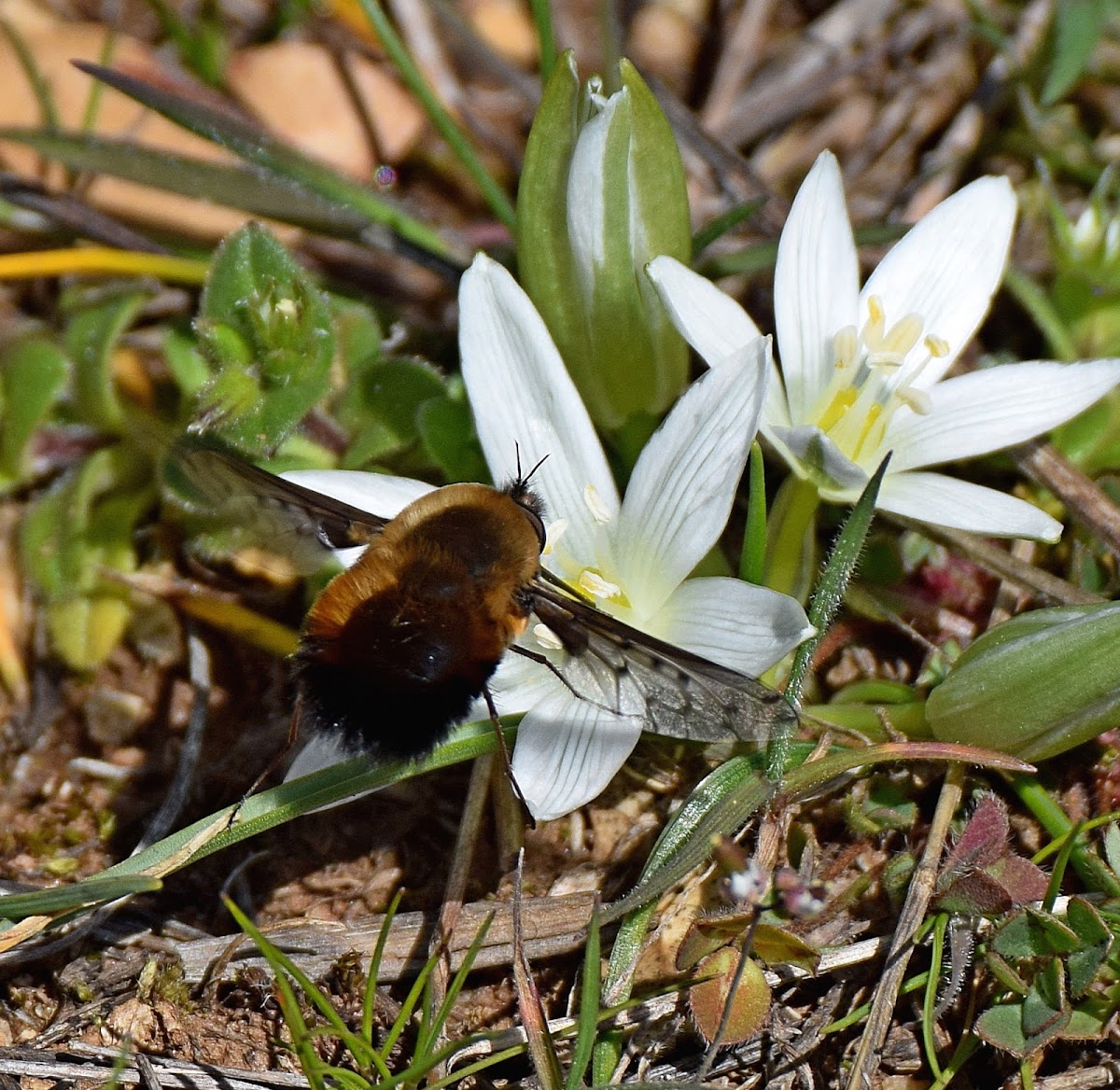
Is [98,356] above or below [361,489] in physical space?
above

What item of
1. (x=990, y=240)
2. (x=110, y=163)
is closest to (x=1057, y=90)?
(x=990, y=240)

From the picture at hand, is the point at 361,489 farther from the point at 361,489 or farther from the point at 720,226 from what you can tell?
the point at 720,226

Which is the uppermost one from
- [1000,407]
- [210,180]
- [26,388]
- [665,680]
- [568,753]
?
[210,180]

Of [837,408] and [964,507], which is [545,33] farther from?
[964,507]

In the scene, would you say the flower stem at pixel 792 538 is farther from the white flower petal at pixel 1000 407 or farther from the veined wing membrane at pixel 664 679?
the veined wing membrane at pixel 664 679

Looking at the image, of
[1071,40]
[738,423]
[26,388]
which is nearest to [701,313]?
[738,423]

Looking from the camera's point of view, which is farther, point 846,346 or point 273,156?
point 273,156

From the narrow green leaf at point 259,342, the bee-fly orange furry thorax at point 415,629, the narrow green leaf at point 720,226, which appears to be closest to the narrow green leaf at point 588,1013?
the bee-fly orange furry thorax at point 415,629

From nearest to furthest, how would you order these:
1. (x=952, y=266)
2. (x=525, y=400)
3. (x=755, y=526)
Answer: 1. (x=755, y=526)
2. (x=525, y=400)
3. (x=952, y=266)

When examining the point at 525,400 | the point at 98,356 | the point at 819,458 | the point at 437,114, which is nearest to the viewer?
the point at 819,458
